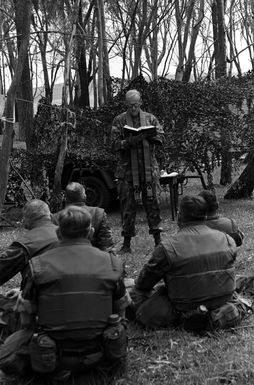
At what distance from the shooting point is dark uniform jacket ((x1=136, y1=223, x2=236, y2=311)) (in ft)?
13.7

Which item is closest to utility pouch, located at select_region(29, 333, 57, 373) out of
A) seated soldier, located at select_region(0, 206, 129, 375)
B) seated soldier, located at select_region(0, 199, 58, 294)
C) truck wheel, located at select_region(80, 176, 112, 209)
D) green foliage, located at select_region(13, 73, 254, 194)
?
seated soldier, located at select_region(0, 206, 129, 375)

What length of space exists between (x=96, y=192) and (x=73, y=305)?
7.20 meters

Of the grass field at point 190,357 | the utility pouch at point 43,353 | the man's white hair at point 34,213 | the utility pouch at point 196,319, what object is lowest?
the grass field at point 190,357

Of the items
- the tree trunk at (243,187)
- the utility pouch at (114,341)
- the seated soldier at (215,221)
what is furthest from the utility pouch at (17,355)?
the tree trunk at (243,187)

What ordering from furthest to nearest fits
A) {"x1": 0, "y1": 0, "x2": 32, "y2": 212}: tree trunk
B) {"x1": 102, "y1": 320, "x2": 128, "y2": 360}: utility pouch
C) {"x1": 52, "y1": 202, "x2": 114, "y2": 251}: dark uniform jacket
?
{"x1": 0, "y1": 0, "x2": 32, "y2": 212}: tree trunk
{"x1": 52, "y1": 202, "x2": 114, "y2": 251}: dark uniform jacket
{"x1": 102, "y1": 320, "x2": 128, "y2": 360}: utility pouch

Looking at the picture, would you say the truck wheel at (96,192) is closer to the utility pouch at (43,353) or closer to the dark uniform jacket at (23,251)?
the dark uniform jacket at (23,251)

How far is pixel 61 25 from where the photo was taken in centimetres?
2148

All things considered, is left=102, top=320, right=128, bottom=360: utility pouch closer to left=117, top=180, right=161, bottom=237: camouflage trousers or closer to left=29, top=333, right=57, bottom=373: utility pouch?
left=29, top=333, right=57, bottom=373: utility pouch

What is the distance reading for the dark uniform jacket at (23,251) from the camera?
4113mm

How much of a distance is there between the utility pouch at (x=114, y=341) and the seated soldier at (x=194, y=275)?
0.87 meters

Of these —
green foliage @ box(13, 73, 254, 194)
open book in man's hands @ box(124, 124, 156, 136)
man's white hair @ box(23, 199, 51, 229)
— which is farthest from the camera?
green foliage @ box(13, 73, 254, 194)

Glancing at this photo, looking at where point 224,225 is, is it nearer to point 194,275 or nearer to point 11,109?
point 194,275

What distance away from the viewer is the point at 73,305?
335cm

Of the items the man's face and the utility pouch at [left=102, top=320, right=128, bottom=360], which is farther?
the man's face
